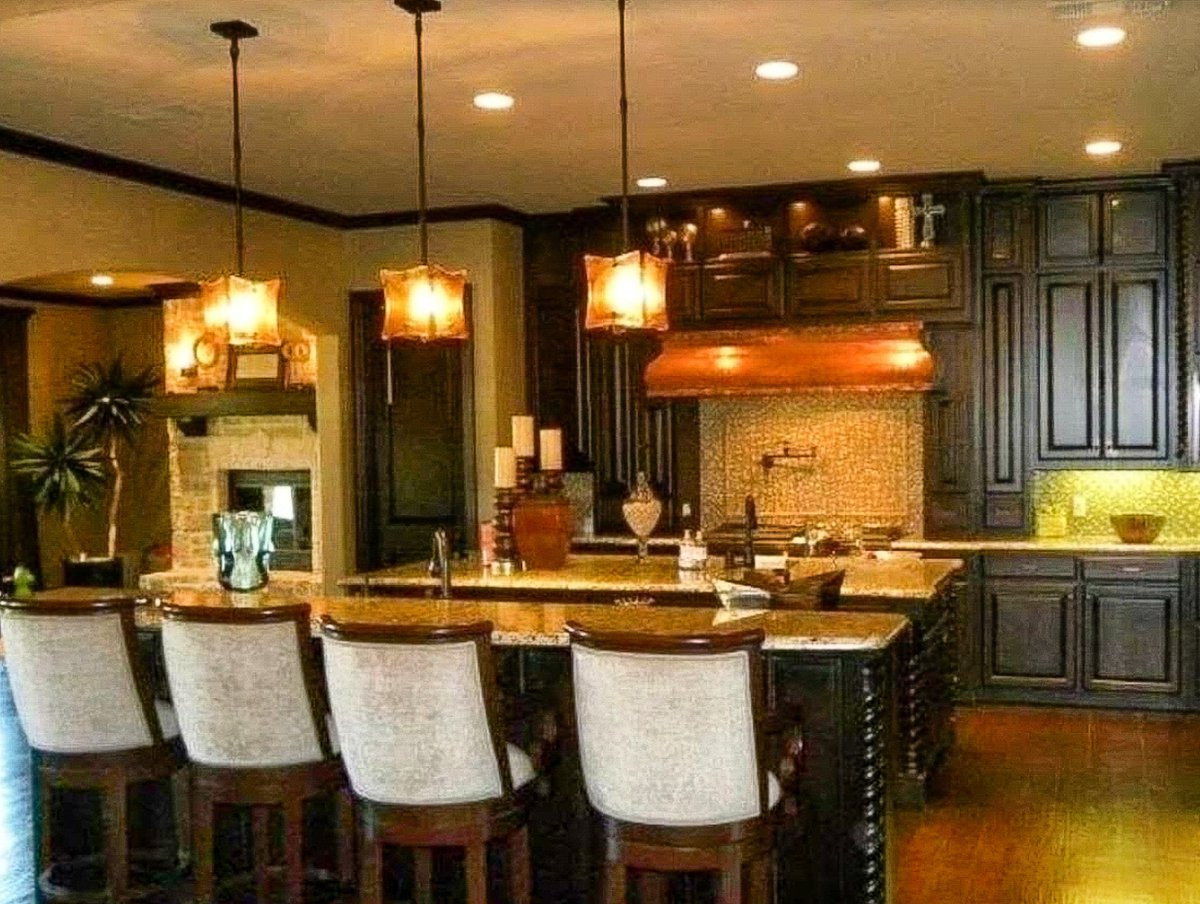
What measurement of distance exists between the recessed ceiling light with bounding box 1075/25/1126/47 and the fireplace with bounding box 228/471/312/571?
6.24 m

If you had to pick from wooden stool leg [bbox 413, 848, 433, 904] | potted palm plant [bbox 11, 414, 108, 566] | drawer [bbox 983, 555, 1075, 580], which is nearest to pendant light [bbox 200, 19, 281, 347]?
wooden stool leg [bbox 413, 848, 433, 904]

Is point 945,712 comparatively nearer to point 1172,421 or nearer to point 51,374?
point 1172,421

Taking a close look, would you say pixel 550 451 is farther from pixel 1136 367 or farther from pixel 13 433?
pixel 13 433

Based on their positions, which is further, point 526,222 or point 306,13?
point 526,222

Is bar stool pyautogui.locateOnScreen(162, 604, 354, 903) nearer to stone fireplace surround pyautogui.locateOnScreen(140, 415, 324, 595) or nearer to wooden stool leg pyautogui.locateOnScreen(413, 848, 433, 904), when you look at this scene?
wooden stool leg pyautogui.locateOnScreen(413, 848, 433, 904)

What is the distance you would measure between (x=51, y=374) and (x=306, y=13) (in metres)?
7.59

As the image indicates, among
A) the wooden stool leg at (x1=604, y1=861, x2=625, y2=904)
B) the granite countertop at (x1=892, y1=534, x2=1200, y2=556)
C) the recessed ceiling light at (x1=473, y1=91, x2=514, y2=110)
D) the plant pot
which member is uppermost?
the recessed ceiling light at (x1=473, y1=91, x2=514, y2=110)

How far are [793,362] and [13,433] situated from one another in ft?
20.0

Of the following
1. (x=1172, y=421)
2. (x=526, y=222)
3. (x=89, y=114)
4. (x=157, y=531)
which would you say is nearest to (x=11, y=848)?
(x=89, y=114)

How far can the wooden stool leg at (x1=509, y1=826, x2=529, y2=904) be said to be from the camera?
11.8ft

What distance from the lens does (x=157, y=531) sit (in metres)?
11.5

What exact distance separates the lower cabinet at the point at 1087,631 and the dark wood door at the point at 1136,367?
0.68 meters

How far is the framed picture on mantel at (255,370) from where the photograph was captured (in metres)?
9.48

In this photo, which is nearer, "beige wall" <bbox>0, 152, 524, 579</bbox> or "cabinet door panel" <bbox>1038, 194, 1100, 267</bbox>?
"beige wall" <bbox>0, 152, 524, 579</bbox>
